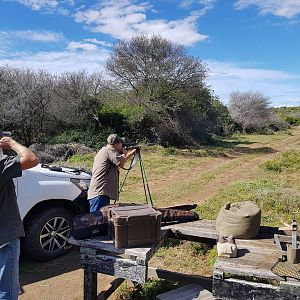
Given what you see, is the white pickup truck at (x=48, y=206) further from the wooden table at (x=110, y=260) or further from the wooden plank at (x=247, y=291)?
the wooden plank at (x=247, y=291)

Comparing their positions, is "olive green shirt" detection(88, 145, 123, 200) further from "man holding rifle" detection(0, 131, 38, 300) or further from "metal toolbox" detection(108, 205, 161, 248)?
"man holding rifle" detection(0, 131, 38, 300)

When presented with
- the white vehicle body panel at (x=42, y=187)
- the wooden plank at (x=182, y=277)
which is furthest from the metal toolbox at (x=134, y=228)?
the white vehicle body panel at (x=42, y=187)

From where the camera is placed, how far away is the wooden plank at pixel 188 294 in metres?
3.65

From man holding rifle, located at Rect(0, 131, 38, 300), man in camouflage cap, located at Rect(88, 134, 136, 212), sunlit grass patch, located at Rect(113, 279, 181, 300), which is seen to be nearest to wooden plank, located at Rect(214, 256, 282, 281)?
sunlit grass patch, located at Rect(113, 279, 181, 300)

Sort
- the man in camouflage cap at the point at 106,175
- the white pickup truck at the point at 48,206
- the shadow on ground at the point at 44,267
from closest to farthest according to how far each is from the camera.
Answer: the shadow on ground at the point at 44,267 → the white pickup truck at the point at 48,206 → the man in camouflage cap at the point at 106,175

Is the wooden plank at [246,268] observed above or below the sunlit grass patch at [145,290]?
above

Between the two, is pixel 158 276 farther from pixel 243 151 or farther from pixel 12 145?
pixel 243 151

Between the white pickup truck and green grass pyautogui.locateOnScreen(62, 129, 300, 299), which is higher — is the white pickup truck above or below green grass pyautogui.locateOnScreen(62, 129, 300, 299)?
above

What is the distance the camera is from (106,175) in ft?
17.5

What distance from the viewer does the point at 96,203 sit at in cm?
525

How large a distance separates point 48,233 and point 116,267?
6.70 feet

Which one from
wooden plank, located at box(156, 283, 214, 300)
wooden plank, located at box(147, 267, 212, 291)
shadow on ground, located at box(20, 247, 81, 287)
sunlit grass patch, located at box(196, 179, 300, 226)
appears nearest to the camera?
wooden plank, located at box(156, 283, 214, 300)

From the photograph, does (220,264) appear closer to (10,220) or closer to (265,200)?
(10,220)

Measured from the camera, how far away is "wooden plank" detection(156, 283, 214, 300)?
3648 millimetres
